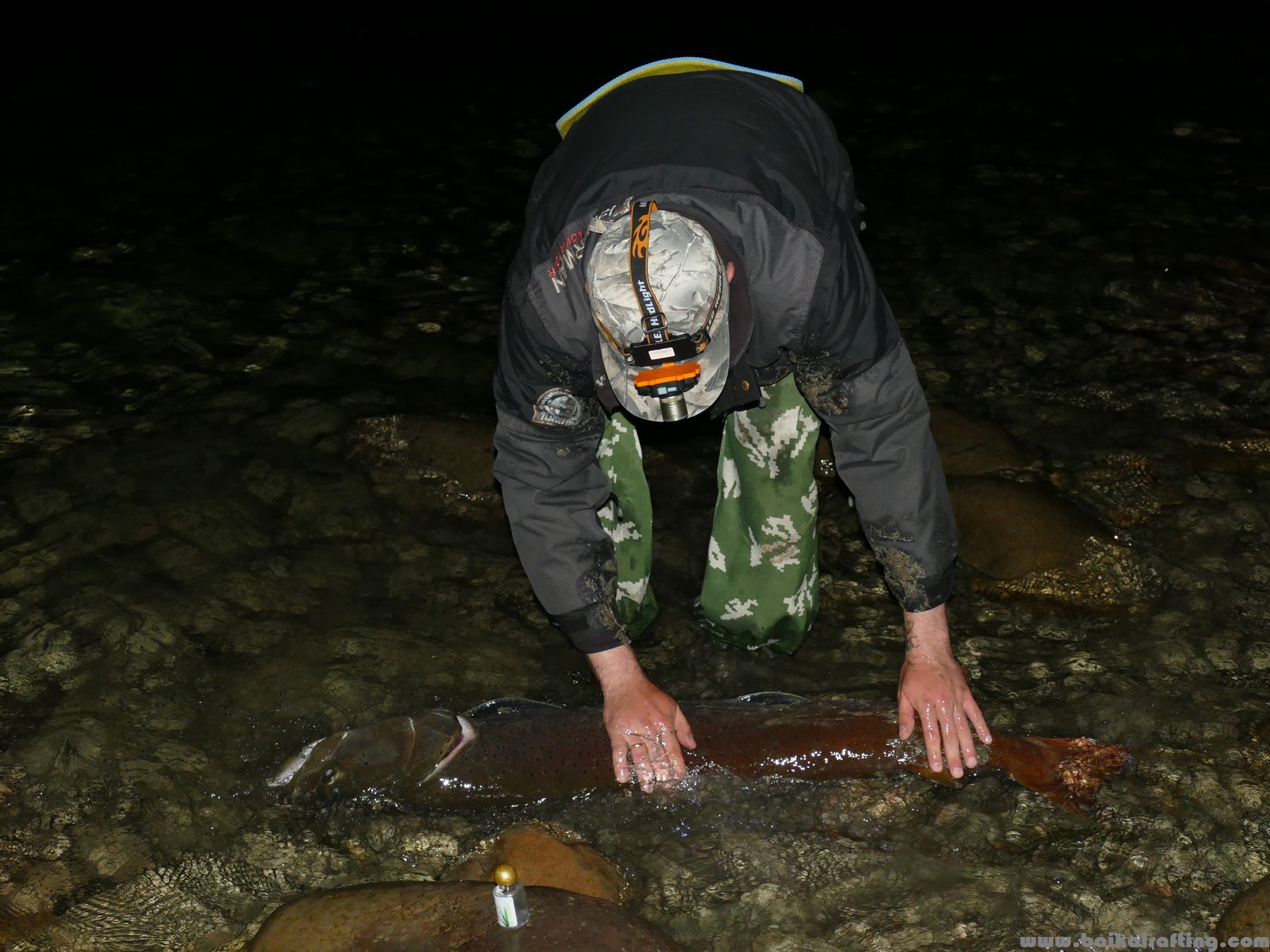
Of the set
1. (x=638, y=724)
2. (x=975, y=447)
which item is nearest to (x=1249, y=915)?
(x=638, y=724)

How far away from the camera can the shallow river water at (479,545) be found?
3051 mm

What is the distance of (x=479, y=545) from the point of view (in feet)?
14.2

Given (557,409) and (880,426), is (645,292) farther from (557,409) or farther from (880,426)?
(880,426)

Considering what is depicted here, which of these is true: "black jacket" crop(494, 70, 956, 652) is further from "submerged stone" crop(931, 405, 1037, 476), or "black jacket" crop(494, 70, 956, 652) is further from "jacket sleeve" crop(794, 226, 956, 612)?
"submerged stone" crop(931, 405, 1037, 476)

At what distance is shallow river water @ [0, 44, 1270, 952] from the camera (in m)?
3.05

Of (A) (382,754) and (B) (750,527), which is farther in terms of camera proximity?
(B) (750,527)

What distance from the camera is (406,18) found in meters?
11.9

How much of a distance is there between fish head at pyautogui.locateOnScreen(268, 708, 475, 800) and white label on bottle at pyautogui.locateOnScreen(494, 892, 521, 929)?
2.50 feet

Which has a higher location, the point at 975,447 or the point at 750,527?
the point at 750,527

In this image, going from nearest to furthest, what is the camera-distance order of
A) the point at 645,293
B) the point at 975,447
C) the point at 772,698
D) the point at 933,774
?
the point at 645,293 → the point at 933,774 → the point at 772,698 → the point at 975,447

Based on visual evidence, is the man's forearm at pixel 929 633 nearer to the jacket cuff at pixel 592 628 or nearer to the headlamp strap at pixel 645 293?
the jacket cuff at pixel 592 628

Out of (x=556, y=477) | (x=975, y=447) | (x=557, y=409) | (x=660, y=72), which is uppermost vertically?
(x=660, y=72)

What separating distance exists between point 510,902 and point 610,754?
2.41 feet

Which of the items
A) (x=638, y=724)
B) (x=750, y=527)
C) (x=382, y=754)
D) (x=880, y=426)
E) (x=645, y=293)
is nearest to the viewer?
(x=645, y=293)
